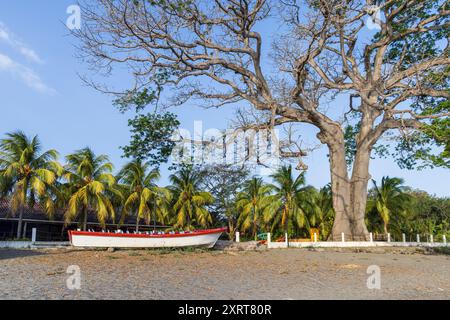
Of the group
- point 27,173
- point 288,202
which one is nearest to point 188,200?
point 288,202

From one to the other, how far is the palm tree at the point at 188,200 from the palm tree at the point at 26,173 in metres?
10.8

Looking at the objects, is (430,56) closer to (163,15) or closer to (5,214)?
(163,15)

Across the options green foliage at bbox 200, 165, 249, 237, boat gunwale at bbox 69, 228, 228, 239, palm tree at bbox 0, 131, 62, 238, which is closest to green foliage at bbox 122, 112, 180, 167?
boat gunwale at bbox 69, 228, 228, 239

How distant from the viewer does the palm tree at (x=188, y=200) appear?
109 feet

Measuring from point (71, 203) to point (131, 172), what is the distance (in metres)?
6.27

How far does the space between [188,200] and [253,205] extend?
Answer: 5.70 m

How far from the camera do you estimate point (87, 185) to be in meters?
26.6

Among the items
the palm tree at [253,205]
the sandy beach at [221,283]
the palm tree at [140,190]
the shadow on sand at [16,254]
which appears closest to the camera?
the sandy beach at [221,283]

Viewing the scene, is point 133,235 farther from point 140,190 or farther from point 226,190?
point 226,190

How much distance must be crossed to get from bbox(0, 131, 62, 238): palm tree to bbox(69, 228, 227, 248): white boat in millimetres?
9369

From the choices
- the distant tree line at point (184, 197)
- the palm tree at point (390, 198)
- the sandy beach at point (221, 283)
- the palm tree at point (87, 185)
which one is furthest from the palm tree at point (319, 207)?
the sandy beach at point (221, 283)

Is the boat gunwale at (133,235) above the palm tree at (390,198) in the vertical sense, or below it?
below

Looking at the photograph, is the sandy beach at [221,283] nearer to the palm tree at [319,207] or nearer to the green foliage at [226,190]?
the palm tree at [319,207]

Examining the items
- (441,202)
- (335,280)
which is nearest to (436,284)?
(335,280)
